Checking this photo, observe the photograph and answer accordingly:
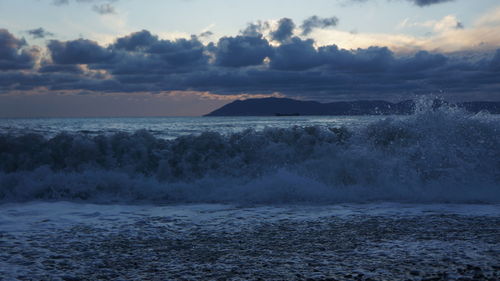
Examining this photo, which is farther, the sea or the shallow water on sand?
the sea

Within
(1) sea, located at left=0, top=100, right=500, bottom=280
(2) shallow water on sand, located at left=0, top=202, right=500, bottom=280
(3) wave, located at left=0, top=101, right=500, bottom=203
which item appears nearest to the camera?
(2) shallow water on sand, located at left=0, top=202, right=500, bottom=280

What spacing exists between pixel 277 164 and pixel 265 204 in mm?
4720

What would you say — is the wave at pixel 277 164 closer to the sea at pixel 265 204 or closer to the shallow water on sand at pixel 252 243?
the sea at pixel 265 204

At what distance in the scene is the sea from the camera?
12.4 ft

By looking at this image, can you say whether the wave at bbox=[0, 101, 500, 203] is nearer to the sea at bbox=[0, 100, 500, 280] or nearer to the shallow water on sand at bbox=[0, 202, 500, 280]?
the sea at bbox=[0, 100, 500, 280]

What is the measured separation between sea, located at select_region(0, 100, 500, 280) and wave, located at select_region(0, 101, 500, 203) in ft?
0.14

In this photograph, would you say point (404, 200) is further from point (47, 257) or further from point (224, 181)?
point (47, 257)

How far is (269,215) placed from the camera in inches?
246

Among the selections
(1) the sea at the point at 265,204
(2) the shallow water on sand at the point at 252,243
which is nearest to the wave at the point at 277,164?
(1) the sea at the point at 265,204

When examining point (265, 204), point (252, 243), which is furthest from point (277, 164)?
point (252, 243)


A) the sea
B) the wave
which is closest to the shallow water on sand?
the sea

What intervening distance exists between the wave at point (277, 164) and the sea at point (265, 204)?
1.7 inches

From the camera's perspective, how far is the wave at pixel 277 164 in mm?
8367

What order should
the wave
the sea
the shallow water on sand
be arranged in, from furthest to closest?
the wave → the sea → the shallow water on sand
